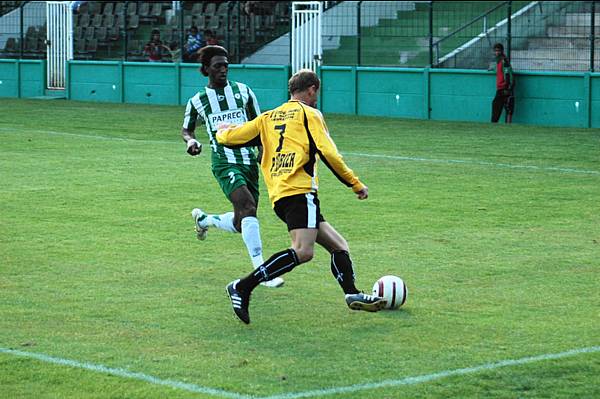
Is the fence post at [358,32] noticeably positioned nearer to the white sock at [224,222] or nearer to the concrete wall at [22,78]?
the concrete wall at [22,78]

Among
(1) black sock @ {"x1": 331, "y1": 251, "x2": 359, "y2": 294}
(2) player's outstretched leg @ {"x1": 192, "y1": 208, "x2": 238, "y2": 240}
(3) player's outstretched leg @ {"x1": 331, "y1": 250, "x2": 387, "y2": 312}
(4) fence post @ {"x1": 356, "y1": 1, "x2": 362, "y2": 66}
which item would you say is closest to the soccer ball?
(3) player's outstretched leg @ {"x1": 331, "y1": 250, "x2": 387, "y2": 312}

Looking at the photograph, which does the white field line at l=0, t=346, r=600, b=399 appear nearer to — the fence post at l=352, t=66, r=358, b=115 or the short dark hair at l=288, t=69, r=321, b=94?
the short dark hair at l=288, t=69, r=321, b=94

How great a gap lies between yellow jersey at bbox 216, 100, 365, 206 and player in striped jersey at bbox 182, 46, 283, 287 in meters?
1.19

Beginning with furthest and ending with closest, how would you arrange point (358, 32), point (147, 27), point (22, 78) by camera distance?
point (147, 27) → point (22, 78) → point (358, 32)

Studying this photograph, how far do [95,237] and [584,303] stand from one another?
5.01 metres

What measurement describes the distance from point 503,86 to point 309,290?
1818 centimetres

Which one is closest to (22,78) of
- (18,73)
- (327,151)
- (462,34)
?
(18,73)

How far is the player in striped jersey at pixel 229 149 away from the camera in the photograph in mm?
9875

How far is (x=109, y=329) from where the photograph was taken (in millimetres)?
8203

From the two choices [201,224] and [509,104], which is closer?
[201,224]

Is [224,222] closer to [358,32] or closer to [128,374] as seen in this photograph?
[128,374]

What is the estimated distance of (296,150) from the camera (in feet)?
27.9

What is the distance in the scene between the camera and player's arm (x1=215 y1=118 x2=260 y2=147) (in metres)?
8.75

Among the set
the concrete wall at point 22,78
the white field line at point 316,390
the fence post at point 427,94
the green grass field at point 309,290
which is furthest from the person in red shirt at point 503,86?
the white field line at point 316,390
